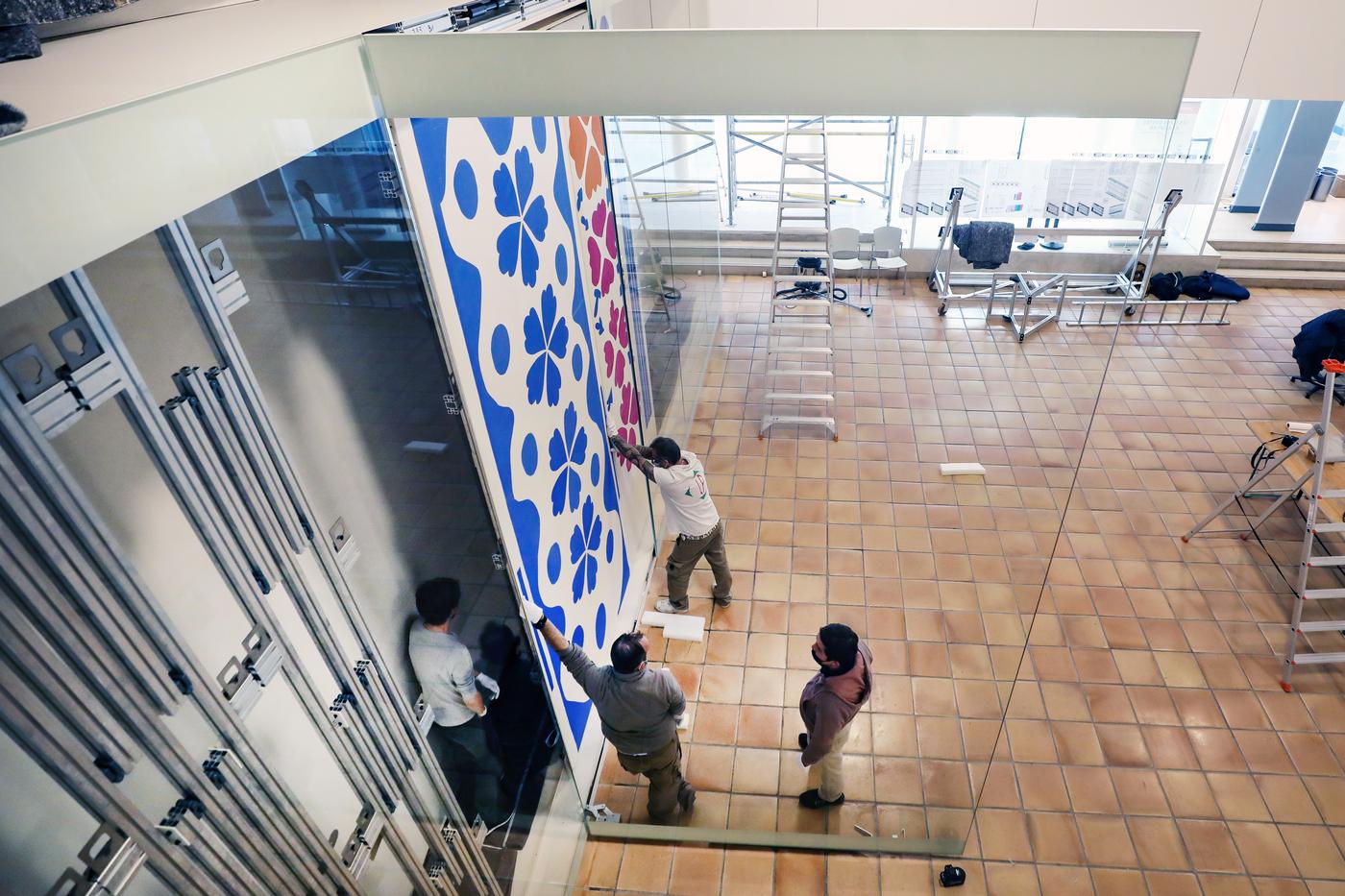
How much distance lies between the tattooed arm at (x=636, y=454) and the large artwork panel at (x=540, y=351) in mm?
98

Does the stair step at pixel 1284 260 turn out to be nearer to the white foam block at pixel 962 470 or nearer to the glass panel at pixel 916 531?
the glass panel at pixel 916 531

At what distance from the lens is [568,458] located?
10.1 feet

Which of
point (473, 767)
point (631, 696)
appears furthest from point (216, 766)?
point (631, 696)

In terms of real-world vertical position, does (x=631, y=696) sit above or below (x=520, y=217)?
below

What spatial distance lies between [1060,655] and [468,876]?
3.17 meters

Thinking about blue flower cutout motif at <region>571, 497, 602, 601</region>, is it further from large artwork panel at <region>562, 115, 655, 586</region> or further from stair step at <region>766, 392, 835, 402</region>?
stair step at <region>766, 392, 835, 402</region>

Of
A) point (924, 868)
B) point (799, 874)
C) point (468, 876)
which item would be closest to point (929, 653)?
point (924, 868)

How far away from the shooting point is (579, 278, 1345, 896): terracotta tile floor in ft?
10.3

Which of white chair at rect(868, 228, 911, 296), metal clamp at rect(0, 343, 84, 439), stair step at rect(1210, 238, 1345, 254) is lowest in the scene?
stair step at rect(1210, 238, 1345, 254)

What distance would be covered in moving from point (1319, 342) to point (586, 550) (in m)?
5.89

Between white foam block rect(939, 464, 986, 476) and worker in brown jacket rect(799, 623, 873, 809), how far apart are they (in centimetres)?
206

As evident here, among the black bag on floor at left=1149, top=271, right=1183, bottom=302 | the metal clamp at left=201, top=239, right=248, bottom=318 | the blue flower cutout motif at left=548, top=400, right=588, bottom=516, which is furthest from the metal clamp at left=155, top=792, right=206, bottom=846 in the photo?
the black bag on floor at left=1149, top=271, right=1183, bottom=302

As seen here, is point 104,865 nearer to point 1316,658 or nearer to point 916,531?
point 916,531

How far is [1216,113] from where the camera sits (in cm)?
700
